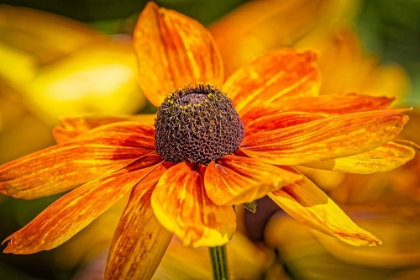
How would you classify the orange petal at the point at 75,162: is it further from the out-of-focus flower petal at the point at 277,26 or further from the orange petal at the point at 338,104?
the out-of-focus flower petal at the point at 277,26

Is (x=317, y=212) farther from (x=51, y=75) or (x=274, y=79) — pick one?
(x=51, y=75)

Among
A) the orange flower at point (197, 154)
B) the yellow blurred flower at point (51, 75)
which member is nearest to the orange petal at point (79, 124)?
the orange flower at point (197, 154)

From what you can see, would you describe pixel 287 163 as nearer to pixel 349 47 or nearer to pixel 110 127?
pixel 110 127

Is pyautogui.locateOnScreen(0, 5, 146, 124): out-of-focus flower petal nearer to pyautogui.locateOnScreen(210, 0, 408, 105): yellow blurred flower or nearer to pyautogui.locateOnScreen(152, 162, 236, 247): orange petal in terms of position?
pyautogui.locateOnScreen(210, 0, 408, 105): yellow blurred flower

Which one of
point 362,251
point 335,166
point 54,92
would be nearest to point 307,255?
point 362,251

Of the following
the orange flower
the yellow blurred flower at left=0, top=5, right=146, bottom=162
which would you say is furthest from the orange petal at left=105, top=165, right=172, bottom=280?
the yellow blurred flower at left=0, top=5, right=146, bottom=162

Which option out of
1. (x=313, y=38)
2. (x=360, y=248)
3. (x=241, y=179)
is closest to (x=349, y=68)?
(x=313, y=38)
